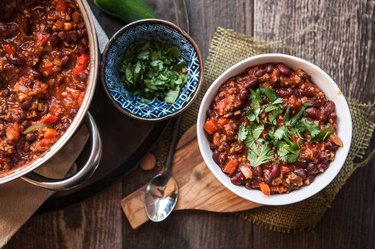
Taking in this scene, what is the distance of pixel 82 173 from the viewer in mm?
2689

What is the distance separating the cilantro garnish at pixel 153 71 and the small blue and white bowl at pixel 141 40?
0.09 feet

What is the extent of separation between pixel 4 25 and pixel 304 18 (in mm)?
1633

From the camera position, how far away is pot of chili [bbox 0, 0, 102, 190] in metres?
2.66

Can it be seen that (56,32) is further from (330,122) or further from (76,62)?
(330,122)

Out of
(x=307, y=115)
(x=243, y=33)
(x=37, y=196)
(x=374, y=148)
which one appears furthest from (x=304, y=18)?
(x=37, y=196)

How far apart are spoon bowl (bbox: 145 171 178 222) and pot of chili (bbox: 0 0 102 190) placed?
0.47m

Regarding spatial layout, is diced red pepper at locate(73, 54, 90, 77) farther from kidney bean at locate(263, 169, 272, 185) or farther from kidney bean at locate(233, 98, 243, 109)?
kidney bean at locate(263, 169, 272, 185)

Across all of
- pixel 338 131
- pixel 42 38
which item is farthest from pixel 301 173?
pixel 42 38

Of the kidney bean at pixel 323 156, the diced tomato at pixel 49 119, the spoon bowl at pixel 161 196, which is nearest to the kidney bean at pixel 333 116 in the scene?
the kidney bean at pixel 323 156

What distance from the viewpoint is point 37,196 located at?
2965mm

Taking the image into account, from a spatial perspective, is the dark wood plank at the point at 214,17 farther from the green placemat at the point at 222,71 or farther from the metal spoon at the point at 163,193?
the metal spoon at the point at 163,193

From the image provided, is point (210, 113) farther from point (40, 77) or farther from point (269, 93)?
point (40, 77)

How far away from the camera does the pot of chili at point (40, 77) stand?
105 inches

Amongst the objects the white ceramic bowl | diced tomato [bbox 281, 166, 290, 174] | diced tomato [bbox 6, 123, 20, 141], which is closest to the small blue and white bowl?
the white ceramic bowl
